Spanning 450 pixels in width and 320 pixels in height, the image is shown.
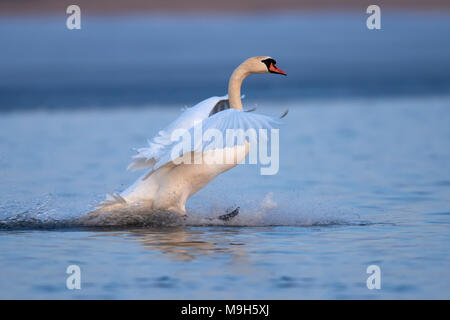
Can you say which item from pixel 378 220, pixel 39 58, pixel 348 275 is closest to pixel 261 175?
pixel 378 220

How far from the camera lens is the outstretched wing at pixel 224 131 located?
8.20m

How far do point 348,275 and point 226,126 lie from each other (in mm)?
1750

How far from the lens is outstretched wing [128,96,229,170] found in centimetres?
917

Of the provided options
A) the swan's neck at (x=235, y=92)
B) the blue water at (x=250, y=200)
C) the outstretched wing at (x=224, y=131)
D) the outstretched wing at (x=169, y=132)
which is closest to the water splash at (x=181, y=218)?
the blue water at (x=250, y=200)

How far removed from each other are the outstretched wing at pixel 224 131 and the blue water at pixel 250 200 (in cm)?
80

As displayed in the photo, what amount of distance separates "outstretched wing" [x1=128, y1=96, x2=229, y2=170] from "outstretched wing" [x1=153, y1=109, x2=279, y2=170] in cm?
36

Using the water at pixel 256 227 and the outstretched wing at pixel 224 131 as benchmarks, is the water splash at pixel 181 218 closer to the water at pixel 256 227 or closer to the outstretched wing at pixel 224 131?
the water at pixel 256 227

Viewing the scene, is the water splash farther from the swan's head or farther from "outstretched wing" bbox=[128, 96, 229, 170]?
the swan's head

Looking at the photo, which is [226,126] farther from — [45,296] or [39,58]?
[39,58]

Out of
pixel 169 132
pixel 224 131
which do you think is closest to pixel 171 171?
pixel 169 132

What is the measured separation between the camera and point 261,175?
A: 12469 millimetres

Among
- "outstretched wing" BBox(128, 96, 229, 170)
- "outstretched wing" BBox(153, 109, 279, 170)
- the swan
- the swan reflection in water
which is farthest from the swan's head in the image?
the swan reflection in water
